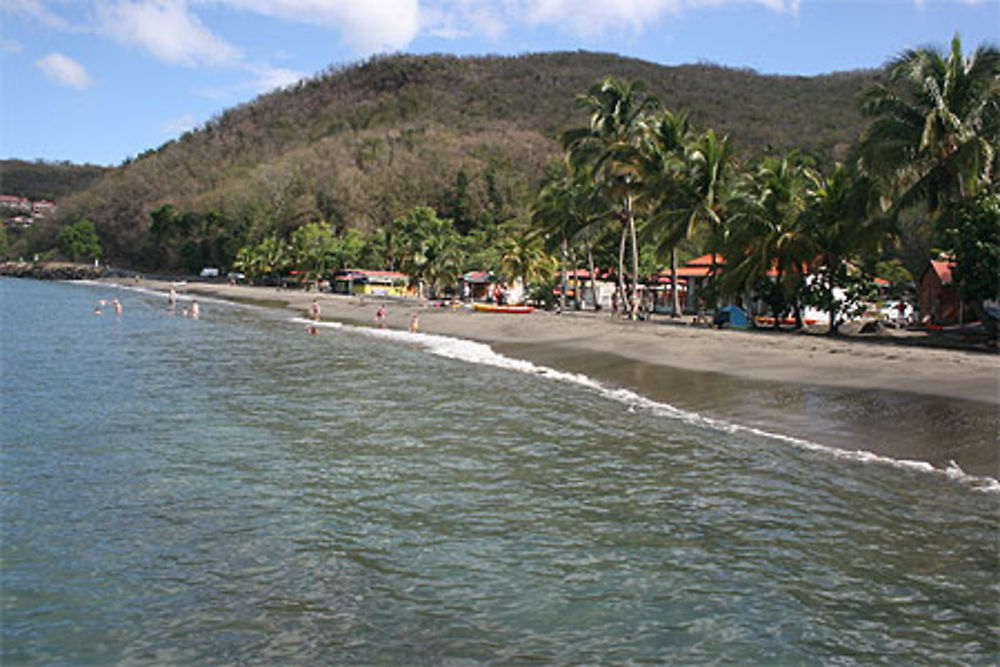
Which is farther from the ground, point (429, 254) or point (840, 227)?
point (429, 254)

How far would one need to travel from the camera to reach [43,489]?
1010cm

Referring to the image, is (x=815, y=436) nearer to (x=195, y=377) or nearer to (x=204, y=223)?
(x=195, y=377)

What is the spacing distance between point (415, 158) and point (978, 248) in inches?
4633

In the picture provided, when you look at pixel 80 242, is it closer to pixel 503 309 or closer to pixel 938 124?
pixel 503 309

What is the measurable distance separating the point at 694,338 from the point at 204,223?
121m

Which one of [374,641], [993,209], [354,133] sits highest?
[354,133]

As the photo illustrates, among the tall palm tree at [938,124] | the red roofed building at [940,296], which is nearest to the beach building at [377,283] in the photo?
the red roofed building at [940,296]

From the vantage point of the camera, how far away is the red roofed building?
111 feet

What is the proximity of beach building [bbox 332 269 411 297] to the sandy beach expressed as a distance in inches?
1520

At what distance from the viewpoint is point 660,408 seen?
16.8 metres

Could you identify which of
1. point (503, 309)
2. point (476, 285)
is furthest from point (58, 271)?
point (503, 309)

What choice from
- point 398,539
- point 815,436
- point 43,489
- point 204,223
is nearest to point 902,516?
point 815,436

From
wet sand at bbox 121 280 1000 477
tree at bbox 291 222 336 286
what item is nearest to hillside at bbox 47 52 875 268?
tree at bbox 291 222 336 286

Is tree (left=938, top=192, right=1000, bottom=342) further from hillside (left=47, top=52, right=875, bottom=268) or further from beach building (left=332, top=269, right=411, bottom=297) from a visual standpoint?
hillside (left=47, top=52, right=875, bottom=268)
